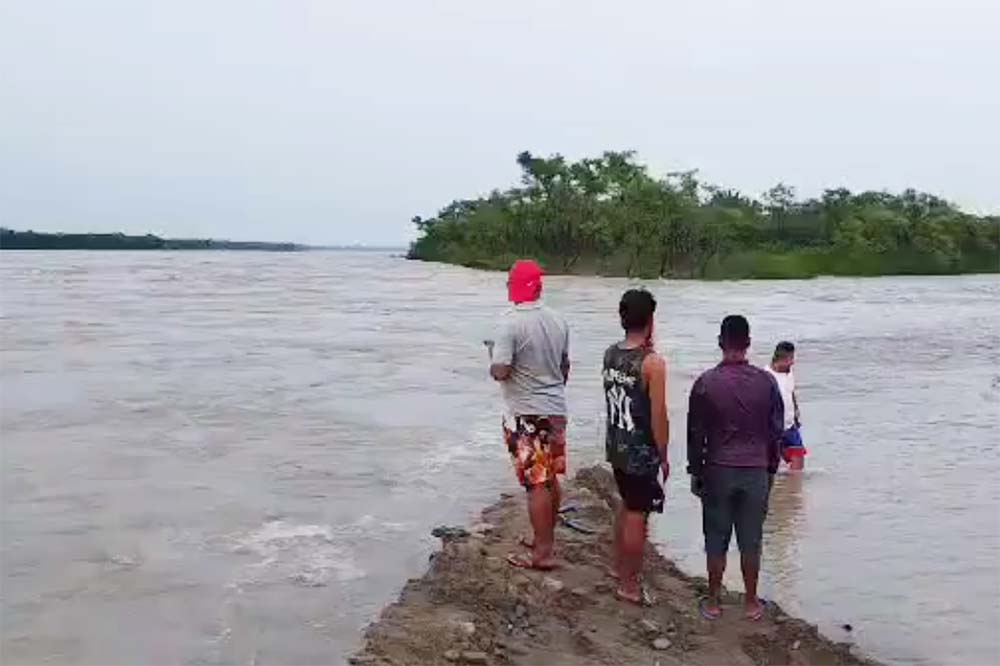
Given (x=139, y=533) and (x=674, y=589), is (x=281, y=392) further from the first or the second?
(x=674, y=589)

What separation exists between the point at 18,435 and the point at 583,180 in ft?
265

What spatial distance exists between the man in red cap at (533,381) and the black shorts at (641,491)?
46cm

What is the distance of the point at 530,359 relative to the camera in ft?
20.2

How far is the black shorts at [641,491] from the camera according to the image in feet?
19.2

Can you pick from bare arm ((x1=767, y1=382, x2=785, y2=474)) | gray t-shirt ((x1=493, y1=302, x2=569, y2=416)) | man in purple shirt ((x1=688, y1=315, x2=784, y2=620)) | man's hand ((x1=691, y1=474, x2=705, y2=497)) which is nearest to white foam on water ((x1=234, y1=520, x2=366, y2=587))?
gray t-shirt ((x1=493, y1=302, x2=569, y2=416))

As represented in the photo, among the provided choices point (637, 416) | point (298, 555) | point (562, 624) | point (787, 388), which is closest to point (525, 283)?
point (637, 416)

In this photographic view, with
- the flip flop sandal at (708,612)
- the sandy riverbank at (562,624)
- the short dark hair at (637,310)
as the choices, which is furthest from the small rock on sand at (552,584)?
the short dark hair at (637,310)

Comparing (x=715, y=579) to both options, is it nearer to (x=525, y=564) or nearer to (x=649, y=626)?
(x=649, y=626)

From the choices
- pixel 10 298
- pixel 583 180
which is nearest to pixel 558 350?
pixel 10 298

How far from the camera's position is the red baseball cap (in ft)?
20.3

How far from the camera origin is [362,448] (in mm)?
12219

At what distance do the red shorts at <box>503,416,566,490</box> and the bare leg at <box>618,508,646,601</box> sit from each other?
1.55ft

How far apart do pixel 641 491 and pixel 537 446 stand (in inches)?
25.2

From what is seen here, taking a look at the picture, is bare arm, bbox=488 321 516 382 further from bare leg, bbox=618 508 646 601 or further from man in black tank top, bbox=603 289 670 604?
bare leg, bbox=618 508 646 601
